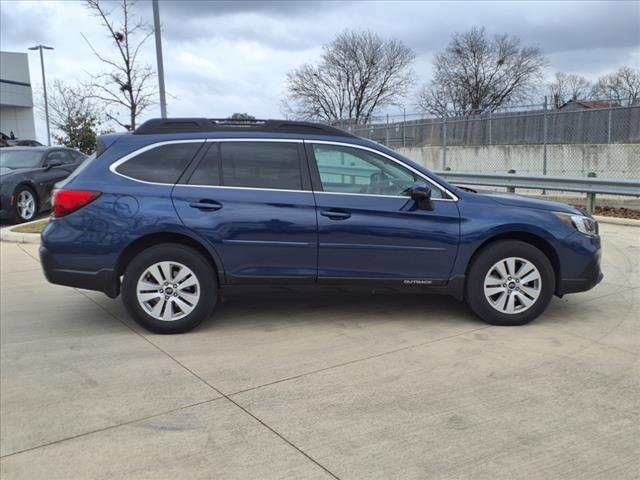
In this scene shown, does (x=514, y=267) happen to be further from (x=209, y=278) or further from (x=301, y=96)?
(x=301, y=96)

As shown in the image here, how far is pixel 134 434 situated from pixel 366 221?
2.46 metres

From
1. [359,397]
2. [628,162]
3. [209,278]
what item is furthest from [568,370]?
[628,162]

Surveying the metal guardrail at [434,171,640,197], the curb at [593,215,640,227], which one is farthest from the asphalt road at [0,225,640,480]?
the metal guardrail at [434,171,640,197]

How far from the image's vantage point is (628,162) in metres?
18.2

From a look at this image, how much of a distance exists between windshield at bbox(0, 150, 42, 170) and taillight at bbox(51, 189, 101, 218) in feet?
27.5

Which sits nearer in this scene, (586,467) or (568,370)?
(586,467)

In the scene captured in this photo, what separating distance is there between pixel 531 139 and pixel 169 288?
19.2 m

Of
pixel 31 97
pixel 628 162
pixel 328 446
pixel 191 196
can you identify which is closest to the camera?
pixel 328 446

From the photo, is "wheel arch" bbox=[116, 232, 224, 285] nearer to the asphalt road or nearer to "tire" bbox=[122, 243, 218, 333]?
"tire" bbox=[122, 243, 218, 333]

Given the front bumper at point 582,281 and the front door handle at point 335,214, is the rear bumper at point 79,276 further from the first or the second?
the front bumper at point 582,281

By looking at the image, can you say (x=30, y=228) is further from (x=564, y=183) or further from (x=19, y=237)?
(x=564, y=183)

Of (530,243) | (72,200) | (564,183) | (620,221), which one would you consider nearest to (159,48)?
(72,200)

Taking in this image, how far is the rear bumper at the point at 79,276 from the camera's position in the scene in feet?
15.5

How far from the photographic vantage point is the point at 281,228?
4.74 metres
